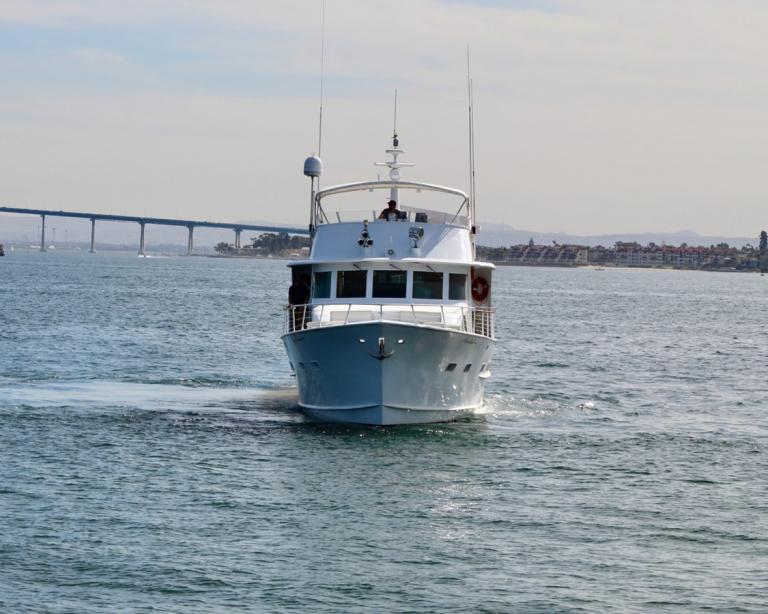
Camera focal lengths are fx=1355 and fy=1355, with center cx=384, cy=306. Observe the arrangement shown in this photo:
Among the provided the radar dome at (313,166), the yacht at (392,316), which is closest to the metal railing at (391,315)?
the yacht at (392,316)

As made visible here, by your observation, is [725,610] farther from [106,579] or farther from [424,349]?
[424,349]

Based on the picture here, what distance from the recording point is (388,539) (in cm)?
2086

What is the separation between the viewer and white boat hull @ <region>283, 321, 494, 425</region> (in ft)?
93.3

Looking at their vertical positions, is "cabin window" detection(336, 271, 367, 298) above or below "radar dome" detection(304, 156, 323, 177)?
below

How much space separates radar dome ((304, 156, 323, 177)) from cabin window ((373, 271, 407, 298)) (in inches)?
221

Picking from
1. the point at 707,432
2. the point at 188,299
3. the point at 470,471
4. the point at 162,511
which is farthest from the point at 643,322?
the point at 162,511

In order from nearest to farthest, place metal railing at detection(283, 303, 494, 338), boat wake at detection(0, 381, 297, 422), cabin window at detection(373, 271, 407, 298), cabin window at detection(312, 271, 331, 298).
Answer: metal railing at detection(283, 303, 494, 338) → cabin window at detection(373, 271, 407, 298) → cabin window at detection(312, 271, 331, 298) → boat wake at detection(0, 381, 297, 422)

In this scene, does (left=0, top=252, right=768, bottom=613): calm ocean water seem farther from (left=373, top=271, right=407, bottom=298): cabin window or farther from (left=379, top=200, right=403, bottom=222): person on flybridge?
(left=379, top=200, right=403, bottom=222): person on flybridge

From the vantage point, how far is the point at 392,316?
99.8 feet

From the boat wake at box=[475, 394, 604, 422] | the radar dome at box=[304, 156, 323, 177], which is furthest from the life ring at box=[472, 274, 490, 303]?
the radar dome at box=[304, 156, 323, 177]

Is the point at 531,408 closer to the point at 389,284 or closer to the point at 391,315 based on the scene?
the point at 389,284

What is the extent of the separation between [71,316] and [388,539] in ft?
170

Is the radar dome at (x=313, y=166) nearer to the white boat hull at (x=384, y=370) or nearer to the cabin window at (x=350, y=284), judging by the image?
the cabin window at (x=350, y=284)

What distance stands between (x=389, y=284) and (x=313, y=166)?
593 centimetres
